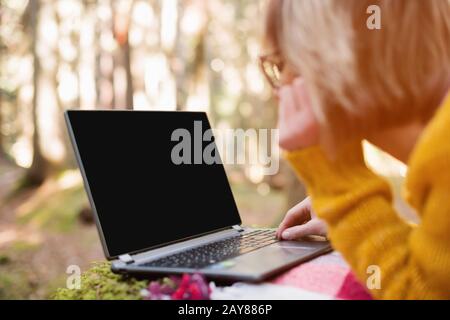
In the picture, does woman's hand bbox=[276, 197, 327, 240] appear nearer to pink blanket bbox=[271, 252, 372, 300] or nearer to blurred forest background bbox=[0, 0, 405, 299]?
pink blanket bbox=[271, 252, 372, 300]

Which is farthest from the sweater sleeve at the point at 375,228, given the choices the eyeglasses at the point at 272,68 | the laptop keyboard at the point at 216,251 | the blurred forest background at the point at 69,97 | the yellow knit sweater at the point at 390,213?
the blurred forest background at the point at 69,97

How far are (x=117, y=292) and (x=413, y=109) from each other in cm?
67

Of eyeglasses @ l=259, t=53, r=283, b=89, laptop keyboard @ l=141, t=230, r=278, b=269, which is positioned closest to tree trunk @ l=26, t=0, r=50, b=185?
laptop keyboard @ l=141, t=230, r=278, b=269

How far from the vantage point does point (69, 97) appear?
35.4 feet

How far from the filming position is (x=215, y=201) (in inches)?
66.2

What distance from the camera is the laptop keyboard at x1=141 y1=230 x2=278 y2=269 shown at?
124cm

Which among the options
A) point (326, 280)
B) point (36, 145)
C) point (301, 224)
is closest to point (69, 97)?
point (36, 145)

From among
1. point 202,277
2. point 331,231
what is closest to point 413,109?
point 331,231

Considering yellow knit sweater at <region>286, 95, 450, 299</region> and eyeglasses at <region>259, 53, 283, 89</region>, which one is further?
eyeglasses at <region>259, 53, 283, 89</region>

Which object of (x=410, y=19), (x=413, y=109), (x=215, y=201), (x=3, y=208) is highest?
(x=410, y=19)

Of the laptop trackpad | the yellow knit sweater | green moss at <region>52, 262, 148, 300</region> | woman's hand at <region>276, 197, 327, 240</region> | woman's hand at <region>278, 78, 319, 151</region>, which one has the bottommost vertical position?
green moss at <region>52, 262, 148, 300</region>

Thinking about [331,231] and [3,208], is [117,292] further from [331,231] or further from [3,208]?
[3,208]

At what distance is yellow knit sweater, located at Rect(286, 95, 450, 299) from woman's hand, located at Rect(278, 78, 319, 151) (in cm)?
2

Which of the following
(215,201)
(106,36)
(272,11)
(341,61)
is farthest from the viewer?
(106,36)
